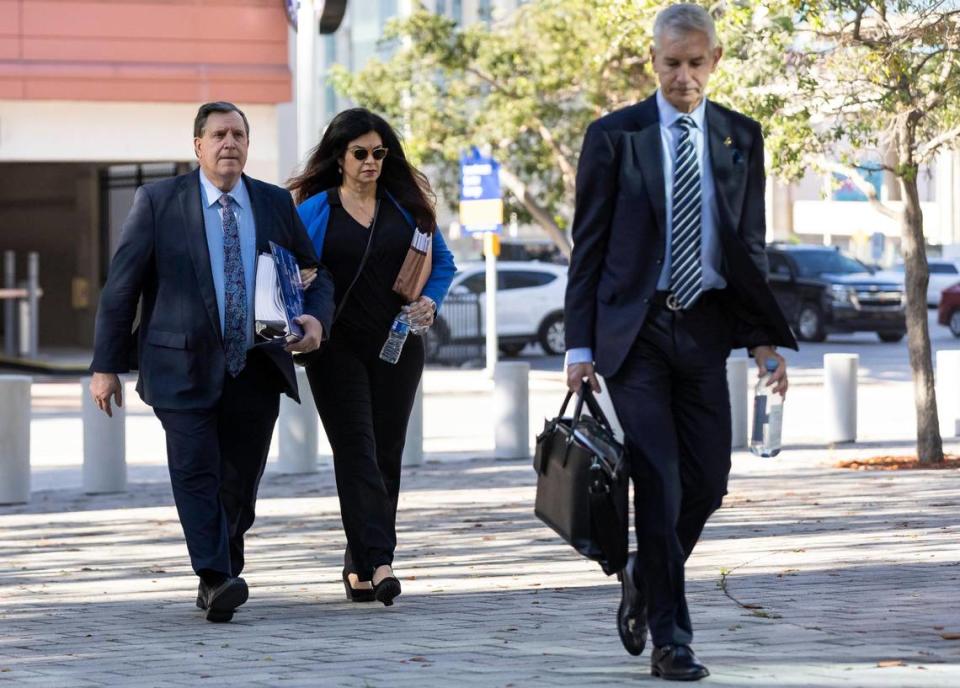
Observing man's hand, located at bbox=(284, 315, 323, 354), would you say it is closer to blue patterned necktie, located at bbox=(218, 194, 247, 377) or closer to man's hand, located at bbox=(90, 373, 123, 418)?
blue patterned necktie, located at bbox=(218, 194, 247, 377)

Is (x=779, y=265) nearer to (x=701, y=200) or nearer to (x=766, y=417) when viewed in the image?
(x=766, y=417)

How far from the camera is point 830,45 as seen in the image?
44.5 ft

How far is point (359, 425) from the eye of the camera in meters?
7.15

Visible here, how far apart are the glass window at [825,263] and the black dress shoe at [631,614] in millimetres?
28514

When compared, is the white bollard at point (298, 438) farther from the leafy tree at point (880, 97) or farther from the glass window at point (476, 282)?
the glass window at point (476, 282)

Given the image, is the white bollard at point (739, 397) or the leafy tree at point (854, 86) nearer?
the leafy tree at point (854, 86)

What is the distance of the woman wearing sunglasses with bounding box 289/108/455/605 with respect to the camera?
7.15m

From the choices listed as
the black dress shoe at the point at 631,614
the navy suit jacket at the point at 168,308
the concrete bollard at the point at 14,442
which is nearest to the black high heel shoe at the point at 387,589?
the navy suit jacket at the point at 168,308

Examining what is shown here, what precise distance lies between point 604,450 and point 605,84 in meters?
21.5

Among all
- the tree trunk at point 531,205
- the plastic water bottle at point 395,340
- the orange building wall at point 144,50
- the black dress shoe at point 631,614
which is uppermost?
the orange building wall at point 144,50

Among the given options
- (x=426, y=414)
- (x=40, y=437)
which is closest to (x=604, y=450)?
(x=40, y=437)

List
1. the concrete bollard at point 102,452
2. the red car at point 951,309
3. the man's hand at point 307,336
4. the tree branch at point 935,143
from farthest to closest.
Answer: the red car at point 951,309
the concrete bollard at point 102,452
the tree branch at point 935,143
the man's hand at point 307,336

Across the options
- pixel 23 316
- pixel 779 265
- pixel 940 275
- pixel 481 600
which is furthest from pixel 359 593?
pixel 940 275

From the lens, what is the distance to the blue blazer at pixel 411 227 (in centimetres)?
732
